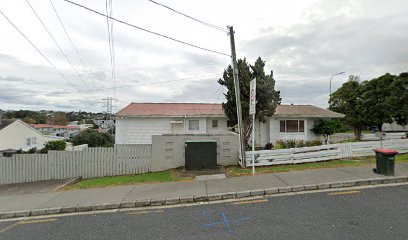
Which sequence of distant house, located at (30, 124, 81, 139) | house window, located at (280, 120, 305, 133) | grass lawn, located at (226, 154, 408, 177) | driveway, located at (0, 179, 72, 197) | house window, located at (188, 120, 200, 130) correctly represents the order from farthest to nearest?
distant house, located at (30, 124, 81, 139), house window, located at (188, 120, 200, 130), house window, located at (280, 120, 305, 133), grass lawn, located at (226, 154, 408, 177), driveway, located at (0, 179, 72, 197)

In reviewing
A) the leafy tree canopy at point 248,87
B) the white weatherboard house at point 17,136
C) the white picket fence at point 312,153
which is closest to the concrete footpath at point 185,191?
the white picket fence at point 312,153

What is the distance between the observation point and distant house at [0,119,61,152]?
1244 inches

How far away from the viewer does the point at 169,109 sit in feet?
61.1

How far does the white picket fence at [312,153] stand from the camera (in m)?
10.2

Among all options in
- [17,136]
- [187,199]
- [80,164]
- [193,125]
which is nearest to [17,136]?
[17,136]

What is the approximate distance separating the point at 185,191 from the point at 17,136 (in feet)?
129

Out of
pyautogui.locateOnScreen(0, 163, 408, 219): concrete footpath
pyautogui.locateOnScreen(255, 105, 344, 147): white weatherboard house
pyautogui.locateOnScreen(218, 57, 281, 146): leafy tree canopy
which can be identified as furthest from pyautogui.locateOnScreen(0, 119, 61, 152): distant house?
pyautogui.locateOnScreen(255, 105, 344, 147): white weatherboard house

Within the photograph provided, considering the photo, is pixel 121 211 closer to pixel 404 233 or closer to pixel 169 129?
pixel 404 233

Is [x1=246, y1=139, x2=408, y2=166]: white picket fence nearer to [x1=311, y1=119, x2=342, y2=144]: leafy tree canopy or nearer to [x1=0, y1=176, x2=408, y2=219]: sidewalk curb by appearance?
[x1=0, y1=176, x2=408, y2=219]: sidewalk curb

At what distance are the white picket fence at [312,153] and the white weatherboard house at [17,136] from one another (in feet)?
120

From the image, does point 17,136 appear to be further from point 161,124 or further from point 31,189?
point 31,189

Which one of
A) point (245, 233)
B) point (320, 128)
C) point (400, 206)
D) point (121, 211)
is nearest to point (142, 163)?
point (121, 211)

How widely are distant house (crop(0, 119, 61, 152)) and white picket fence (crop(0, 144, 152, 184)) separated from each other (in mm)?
25066

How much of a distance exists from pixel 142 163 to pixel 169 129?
6.17m
